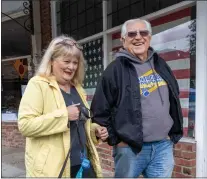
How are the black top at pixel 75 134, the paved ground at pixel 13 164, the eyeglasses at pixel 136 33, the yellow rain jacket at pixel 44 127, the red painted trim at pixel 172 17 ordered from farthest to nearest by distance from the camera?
the paved ground at pixel 13 164 < the red painted trim at pixel 172 17 < the eyeglasses at pixel 136 33 < the black top at pixel 75 134 < the yellow rain jacket at pixel 44 127

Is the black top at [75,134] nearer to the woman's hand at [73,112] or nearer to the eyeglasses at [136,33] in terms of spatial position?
the woman's hand at [73,112]

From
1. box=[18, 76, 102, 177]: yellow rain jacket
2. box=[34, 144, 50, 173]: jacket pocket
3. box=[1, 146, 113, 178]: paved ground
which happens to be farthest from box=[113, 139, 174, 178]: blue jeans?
box=[1, 146, 113, 178]: paved ground

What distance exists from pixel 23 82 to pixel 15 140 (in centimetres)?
132

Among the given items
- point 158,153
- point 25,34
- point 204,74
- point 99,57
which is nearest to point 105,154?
point 99,57

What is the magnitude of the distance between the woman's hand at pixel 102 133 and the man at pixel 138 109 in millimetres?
38

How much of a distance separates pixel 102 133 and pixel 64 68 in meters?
0.52

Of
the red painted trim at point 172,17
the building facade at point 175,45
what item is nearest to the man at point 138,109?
the building facade at point 175,45

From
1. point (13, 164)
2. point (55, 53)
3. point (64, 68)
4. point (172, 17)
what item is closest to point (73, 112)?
point (64, 68)

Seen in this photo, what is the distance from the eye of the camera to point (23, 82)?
6.70 metres

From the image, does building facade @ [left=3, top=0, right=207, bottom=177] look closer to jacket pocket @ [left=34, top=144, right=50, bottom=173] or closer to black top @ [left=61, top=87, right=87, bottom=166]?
black top @ [left=61, top=87, right=87, bottom=166]

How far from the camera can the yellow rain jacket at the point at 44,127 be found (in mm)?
1775

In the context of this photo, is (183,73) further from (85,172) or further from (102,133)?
(85,172)

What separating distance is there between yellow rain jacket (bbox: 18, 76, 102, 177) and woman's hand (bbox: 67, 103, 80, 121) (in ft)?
0.11

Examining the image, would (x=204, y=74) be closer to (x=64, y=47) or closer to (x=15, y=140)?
(x=64, y=47)
